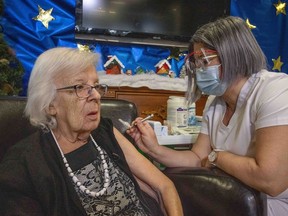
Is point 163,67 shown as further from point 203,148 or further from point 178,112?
point 203,148

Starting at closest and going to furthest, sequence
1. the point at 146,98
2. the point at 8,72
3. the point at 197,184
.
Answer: the point at 197,184 < the point at 8,72 < the point at 146,98

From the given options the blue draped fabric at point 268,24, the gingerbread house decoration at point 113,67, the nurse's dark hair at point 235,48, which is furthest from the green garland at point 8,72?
the blue draped fabric at point 268,24

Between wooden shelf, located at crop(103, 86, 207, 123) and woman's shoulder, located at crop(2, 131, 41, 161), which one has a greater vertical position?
wooden shelf, located at crop(103, 86, 207, 123)

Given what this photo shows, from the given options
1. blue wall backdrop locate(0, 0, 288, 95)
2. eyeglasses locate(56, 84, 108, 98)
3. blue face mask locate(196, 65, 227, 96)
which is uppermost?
blue wall backdrop locate(0, 0, 288, 95)

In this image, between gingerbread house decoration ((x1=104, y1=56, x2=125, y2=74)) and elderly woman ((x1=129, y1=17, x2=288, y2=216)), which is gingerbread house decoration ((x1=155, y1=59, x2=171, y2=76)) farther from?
elderly woman ((x1=129, y1=17, x2=288, y2=216))

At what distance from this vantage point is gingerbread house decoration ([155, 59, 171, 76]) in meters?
2.92

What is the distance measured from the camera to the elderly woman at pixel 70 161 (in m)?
1.03

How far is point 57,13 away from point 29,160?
204 centimetres

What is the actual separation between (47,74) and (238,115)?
825 mm

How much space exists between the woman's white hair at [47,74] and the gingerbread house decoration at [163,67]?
1.79m

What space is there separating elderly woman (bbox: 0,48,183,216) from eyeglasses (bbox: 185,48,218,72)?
1.52 feet

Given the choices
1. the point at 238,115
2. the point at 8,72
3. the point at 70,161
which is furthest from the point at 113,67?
the point at 70,161

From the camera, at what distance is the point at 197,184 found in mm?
1215

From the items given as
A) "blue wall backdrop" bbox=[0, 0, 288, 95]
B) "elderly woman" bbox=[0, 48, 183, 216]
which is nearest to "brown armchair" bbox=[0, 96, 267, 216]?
"elderly woman" bbox=[0, 48, 183, 216]
